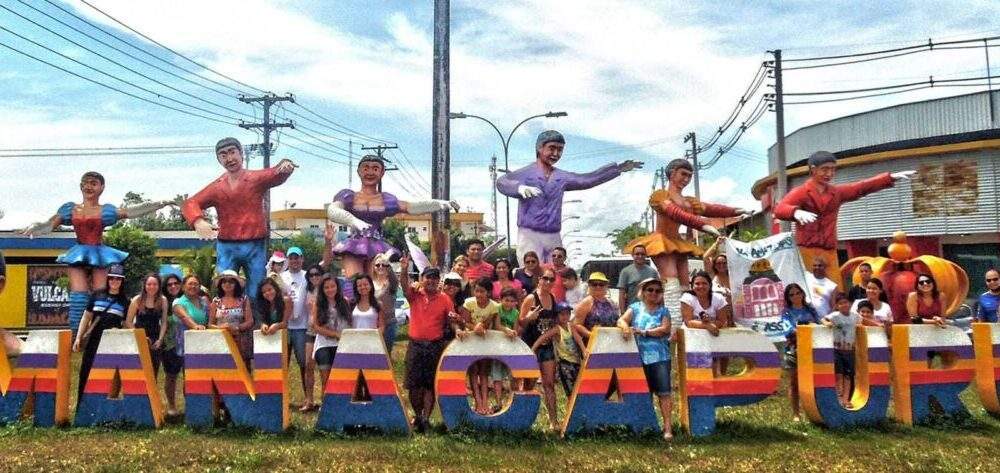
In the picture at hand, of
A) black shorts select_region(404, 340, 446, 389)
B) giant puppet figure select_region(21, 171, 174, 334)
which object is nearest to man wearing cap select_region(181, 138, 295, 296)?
giant puppet figure select_region(21, 171, 174, 334)

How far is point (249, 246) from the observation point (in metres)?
8.04

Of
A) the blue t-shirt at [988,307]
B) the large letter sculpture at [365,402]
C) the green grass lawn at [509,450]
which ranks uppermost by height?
the blue t-shirt at [988,307]

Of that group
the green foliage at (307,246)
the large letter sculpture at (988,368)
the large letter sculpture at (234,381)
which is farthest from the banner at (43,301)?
the large letter sculpture at (988,368)

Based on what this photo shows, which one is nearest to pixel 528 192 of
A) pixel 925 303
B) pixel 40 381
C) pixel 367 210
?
pixel 367 210

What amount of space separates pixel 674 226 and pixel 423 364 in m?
4.13

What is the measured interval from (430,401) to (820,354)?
3.17 meters

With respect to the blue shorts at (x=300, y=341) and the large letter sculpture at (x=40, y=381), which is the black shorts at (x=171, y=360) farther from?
the blue shorts at (x=300, y=341)

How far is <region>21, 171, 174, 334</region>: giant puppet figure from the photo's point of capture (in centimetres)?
827

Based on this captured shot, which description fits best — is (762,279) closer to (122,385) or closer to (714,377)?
(714,377)

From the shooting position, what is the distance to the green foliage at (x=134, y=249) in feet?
91.0

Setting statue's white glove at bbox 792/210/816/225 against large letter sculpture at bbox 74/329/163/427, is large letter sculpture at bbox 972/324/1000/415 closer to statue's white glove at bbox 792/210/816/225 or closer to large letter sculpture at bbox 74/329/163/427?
statue's white glove at bbox 792/210/816/225

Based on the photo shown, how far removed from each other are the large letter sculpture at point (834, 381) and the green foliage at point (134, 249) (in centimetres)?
2579

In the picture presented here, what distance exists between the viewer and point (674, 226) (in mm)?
9234

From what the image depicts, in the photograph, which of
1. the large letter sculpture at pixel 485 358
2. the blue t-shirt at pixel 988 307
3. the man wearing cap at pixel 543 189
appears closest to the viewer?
the large letter sculpture at pixel 485 358
